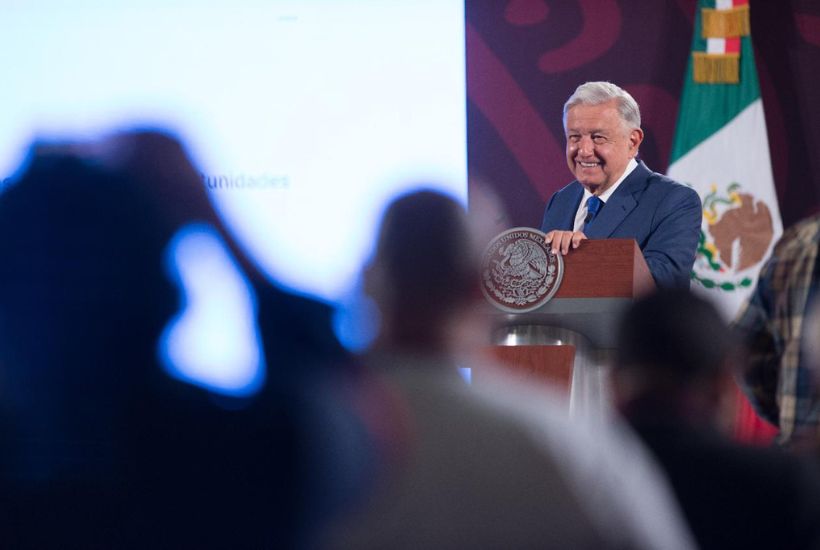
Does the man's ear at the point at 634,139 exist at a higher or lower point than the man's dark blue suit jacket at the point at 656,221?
higher

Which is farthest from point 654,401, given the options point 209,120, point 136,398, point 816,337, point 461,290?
point 209,120

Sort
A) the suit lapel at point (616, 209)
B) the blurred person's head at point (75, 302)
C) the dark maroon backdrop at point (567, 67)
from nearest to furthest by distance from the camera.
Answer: the blurred person's head at point (75, 302)
the suit lapel at point (616, 209)
the dark maroon backdrop at point (567, 67)

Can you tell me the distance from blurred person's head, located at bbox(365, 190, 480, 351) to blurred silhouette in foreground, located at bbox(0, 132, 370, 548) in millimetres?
195

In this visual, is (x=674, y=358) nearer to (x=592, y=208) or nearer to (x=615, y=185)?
(x=592, y=208)

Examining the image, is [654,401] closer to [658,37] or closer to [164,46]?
[164,46]

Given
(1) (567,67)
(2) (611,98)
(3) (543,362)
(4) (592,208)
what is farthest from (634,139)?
(1) (567,67)

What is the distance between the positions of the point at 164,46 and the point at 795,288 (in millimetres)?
2629

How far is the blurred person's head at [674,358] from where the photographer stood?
185 cm

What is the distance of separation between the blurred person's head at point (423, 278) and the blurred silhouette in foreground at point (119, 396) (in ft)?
0.64

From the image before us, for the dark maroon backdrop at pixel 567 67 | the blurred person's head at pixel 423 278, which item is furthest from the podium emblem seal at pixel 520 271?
the dark maroon backdrop at pixel 567 67

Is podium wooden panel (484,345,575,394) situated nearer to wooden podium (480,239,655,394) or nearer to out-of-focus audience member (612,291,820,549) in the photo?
wooden podium (480,239,655,394)

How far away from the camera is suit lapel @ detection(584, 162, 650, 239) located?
3.28m

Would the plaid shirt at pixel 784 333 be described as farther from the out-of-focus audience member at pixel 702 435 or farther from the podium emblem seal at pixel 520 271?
the podium emblem seal at pixel 520 271

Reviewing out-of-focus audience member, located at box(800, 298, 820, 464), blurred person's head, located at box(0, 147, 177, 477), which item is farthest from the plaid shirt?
blurred person's head, located at box(0, 147, 177, 477)
